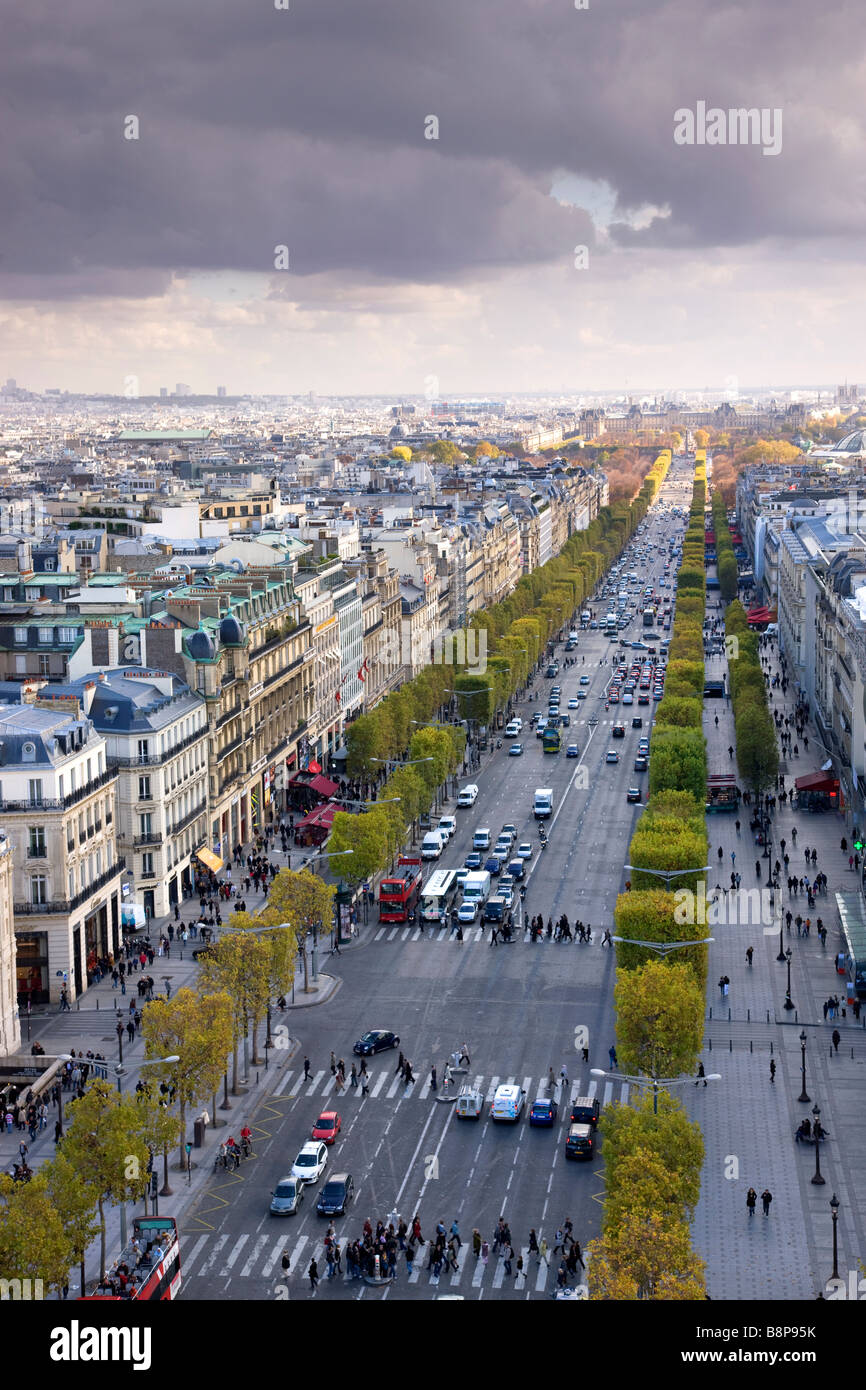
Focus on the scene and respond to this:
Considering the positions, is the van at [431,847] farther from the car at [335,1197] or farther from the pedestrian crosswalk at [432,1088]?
the car at [335,1197]

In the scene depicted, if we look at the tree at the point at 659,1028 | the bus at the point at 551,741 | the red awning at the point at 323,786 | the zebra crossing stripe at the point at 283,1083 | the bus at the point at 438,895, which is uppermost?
the tree at the point at 659,1028

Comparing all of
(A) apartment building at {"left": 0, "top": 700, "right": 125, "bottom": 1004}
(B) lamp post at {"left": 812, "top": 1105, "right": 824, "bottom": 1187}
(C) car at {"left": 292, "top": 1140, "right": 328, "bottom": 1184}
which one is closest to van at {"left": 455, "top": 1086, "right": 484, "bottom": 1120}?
(C) car at {"left": 292, "top": 1140, "right": 328, "bottom": 1184}

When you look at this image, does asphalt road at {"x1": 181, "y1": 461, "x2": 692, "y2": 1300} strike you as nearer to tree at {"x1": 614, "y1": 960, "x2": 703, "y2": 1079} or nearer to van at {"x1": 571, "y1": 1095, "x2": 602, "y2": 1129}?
van at {"x1": 571, "y1": 1095, "x2": 602, "y2": 1129}

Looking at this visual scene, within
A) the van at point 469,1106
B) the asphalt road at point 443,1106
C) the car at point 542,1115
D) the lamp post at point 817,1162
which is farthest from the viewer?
the van at point 469,1106

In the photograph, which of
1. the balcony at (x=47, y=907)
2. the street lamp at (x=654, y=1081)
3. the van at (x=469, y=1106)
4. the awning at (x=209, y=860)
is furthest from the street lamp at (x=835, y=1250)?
the awning at (x=209, y=860)

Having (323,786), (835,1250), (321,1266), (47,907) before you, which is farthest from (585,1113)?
(323,786)

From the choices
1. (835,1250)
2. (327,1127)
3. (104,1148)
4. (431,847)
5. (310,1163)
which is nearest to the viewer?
(835,1250)

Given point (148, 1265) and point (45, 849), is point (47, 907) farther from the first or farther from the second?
point (148, 1265)
